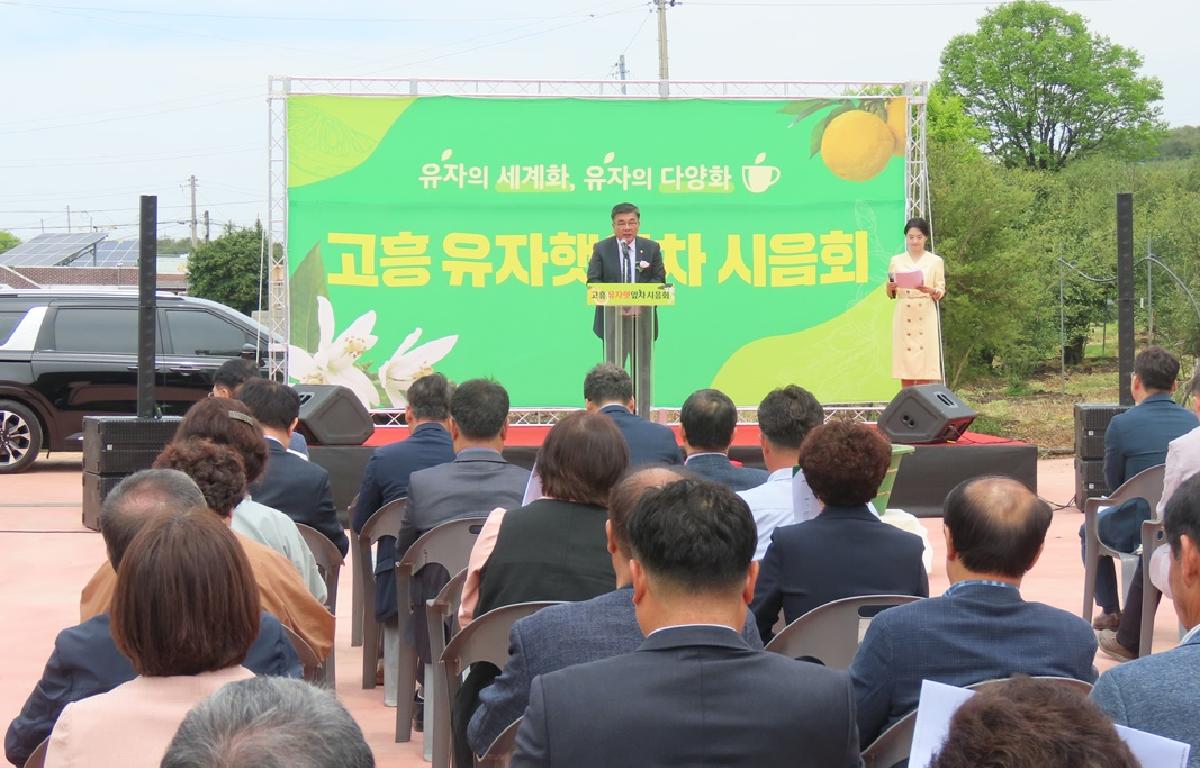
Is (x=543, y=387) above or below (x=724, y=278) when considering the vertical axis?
below

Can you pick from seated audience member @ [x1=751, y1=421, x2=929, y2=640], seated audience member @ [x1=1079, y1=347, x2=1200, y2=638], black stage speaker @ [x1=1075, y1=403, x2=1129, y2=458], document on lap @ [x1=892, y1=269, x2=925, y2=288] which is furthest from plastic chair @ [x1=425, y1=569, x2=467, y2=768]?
document on lap @ [x1=892, y1=269, x2=925, y2=288]

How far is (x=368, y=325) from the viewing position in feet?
35.7

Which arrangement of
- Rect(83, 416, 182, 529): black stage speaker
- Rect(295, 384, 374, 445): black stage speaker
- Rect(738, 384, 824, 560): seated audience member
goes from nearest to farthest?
Rect(738, 384, 824, 560): seated audience member, Rect(83, 416, 182, 529): black stage speaker, Rect(295, 384, 374, 445): black stage speaker

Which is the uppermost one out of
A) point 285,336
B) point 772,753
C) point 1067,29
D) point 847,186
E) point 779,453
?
point 1067,29

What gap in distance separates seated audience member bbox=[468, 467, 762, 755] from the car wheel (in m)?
9.65

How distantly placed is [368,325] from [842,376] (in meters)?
3.93

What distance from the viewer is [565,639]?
2307 mm

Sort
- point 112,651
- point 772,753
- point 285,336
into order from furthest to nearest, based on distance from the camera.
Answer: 1. point 285,336
2. point 112,651
3. point 772,753

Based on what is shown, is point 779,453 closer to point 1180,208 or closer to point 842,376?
point 842,376

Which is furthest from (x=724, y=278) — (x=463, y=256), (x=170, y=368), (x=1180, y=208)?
(x=1180, y=208)

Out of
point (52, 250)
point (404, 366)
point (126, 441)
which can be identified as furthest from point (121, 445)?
point (52, 250)

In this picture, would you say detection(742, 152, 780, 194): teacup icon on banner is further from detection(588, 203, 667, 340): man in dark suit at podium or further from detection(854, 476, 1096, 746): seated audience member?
detection(854, 476, 1096, 746): seated audience member

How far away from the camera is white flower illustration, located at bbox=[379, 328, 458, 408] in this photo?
429 inches

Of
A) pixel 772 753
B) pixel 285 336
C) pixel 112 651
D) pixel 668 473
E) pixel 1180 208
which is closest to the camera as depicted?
pixel 772 753
